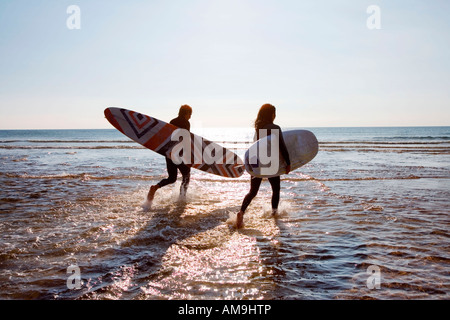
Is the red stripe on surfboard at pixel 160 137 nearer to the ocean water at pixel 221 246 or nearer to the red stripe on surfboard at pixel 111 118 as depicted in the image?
the red stripe on surfboard at pixel 111 118

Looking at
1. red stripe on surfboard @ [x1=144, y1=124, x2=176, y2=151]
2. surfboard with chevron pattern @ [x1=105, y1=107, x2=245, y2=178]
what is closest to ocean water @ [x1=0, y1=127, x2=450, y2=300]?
surfboard with chevron pattern @ [x1=105, y1=107, x2=245, y2=178]

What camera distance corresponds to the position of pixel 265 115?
551 cm

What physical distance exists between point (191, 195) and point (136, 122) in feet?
7.51

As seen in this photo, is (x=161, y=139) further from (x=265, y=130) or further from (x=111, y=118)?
(x=265, y=130)

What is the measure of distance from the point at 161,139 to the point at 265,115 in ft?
9.95

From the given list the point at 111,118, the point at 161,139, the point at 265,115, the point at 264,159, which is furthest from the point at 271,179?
the point at 111,118

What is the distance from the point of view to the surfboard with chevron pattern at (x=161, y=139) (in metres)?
7.63

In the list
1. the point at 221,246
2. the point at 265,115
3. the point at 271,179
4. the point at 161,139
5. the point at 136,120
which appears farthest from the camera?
the point at 136,120

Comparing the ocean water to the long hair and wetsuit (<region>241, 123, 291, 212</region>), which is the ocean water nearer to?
wetsuit (<region>241, 123, 291, 212</region>)

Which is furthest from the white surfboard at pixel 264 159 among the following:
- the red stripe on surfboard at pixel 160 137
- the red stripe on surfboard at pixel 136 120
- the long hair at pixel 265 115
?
the red stripe on surfboard at pixel 136 120

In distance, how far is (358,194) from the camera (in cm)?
823

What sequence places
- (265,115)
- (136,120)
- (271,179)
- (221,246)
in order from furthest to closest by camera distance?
→ (136,120) → (271,179) → (265,115) → (221,246)

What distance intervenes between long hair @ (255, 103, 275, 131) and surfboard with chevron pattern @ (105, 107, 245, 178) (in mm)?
2552

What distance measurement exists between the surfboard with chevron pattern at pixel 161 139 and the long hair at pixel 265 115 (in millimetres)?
2552
